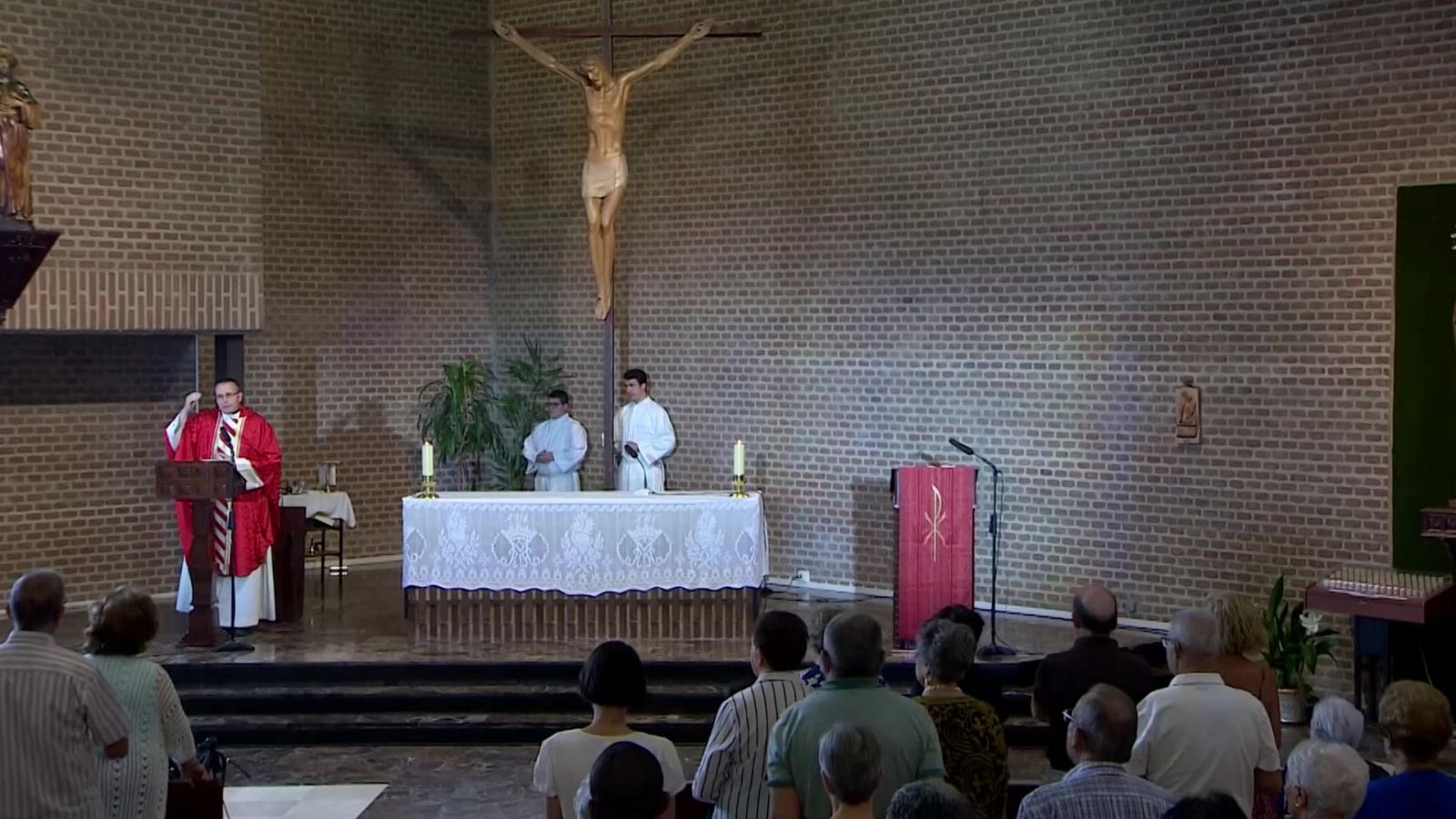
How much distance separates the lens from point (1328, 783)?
3.78m

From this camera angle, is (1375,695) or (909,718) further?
(1375,695)

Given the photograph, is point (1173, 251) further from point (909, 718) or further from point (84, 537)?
point (84, 537)

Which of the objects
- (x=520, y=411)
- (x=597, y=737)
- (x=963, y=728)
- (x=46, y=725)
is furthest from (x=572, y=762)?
(x=520, y=411)

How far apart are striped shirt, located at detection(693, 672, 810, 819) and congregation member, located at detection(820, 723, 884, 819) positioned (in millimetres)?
872

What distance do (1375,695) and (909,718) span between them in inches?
234

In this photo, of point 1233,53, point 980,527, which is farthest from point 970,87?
point 980,527

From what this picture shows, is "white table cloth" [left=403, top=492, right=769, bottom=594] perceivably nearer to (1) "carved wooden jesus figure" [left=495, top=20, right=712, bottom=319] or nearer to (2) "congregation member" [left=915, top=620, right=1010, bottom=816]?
(1) "carved wooden jesus figure" [left=495, top=20, right=712, bottom=319]

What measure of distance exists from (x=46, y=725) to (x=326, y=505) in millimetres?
7592

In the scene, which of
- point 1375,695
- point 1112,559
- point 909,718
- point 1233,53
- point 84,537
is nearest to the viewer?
point 909,718

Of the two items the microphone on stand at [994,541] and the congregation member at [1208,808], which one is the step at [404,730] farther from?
the congregation member at [1208,808]

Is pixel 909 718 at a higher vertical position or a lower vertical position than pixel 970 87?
lower

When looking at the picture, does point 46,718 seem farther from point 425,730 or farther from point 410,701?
point 410,701

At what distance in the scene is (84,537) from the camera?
1162 centimetres

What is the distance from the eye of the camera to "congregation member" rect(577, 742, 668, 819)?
11.1 ft
